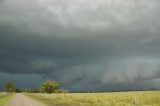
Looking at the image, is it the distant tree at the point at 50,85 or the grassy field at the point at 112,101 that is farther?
the distant tree at the point at 50,85

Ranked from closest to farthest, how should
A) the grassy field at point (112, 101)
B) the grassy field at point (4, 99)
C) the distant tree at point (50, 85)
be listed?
the grassy field at point (112, 101) < the grassy field at point (4, 99) < the distant tree at point (50, 85)

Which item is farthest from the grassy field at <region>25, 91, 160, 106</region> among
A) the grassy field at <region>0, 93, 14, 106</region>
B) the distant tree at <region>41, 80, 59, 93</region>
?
the distant tree at <region>41, 80, 59, 93</region>

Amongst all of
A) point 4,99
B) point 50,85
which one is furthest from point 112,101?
point 50,85

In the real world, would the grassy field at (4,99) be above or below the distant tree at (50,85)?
below

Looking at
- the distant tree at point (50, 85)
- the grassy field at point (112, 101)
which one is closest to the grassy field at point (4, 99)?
the grassy field at point (112, 101)

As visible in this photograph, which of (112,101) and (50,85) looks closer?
(112,101)

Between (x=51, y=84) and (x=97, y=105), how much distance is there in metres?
147

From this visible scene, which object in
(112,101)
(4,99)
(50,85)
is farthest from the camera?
(50,85)

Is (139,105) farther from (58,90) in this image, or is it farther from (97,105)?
(58,90)

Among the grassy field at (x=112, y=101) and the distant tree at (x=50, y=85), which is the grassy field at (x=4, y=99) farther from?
the distant tree at (x=50, y=85)

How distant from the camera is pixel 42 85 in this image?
623ft

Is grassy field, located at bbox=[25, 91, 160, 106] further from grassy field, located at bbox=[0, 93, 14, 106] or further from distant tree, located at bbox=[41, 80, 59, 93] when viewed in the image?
distant tree, located at bbox=[41, 80, 59, 93]

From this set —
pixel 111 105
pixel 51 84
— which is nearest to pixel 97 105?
pixel 111 105

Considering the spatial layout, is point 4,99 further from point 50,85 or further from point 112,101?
point 50,85
